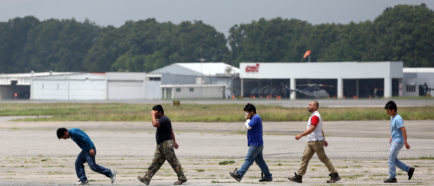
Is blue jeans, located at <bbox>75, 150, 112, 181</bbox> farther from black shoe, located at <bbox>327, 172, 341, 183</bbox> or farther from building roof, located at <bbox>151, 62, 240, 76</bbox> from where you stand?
building roof, located at <bbox>151, 62, 240, 76</bbox>

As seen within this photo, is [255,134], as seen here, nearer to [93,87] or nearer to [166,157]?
[166,157]

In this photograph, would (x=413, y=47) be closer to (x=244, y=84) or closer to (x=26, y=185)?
(x=244, y=84)

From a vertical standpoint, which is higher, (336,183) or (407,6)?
(407,6)

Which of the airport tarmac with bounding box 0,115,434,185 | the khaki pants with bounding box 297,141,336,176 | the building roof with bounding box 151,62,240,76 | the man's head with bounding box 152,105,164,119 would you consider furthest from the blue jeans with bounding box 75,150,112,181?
the building roof with bounding box 151,62,240,76

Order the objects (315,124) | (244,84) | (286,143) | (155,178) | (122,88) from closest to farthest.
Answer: (315,124) → (155,178) → (286,143) → (122,88) → (244,84)

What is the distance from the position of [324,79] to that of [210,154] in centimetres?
10185

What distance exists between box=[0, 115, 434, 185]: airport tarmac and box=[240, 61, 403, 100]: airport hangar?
74.4 meters

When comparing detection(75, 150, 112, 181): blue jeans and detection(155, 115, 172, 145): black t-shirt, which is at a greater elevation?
detection(155, 115, 172, 145): black t-shirt

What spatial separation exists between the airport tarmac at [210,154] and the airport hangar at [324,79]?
74.4m

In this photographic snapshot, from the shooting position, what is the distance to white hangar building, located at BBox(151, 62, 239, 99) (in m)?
124

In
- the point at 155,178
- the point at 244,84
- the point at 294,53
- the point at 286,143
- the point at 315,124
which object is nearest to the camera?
the point at 315,124

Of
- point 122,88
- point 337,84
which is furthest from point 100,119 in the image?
point 337,84

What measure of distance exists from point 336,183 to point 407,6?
565 feet

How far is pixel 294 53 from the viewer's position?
196 metres
